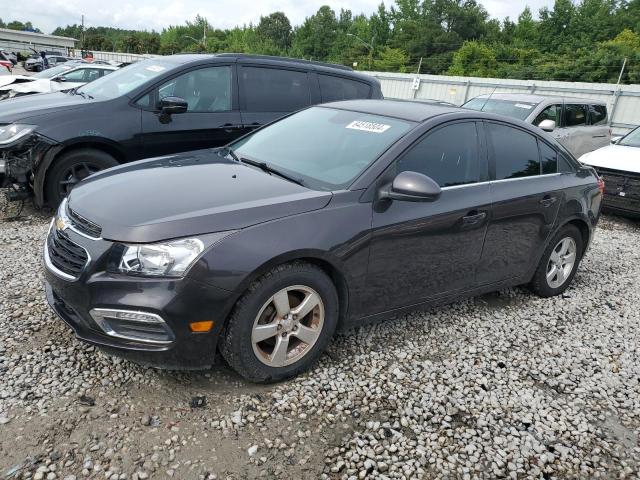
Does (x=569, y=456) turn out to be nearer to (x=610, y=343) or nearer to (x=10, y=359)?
(x=610, y=343)

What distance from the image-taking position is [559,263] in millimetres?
4590

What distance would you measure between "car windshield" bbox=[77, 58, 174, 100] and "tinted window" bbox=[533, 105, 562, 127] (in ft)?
21.7

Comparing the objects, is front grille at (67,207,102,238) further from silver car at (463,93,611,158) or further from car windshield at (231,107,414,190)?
silver car at (463,93,611,158)

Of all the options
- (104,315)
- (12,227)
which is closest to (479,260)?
(104,315)

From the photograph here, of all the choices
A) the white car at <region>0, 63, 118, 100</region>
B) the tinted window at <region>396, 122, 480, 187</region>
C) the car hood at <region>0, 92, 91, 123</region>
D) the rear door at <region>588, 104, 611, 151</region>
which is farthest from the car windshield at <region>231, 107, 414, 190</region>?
the rear door at <region>588, 104, 611, 151</region>

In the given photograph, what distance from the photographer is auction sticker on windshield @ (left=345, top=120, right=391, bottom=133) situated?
351 centimetres

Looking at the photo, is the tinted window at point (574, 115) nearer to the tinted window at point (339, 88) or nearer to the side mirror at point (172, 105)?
the tinted window at point (339, 88)

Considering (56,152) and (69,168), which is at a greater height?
(56,152)

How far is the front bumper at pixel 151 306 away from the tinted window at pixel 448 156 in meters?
1.52

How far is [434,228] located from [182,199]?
5.35 ft

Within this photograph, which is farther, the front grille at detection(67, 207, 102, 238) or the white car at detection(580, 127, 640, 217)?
the white car at detection(580, 127, 640, 217)

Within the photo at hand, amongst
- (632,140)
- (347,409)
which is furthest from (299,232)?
(632,140)

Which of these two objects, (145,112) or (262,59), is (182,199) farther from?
(262,59)

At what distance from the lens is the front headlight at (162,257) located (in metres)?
2.53
